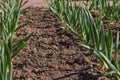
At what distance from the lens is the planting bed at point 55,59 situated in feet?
7.56

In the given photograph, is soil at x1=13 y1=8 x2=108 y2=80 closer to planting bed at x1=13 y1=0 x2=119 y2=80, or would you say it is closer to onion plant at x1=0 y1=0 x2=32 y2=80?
planting bed at x1=13 y1=0 x2=119 y2=80

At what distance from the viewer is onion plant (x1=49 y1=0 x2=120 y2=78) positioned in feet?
6.82

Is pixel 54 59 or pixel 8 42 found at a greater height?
pixel 8 42

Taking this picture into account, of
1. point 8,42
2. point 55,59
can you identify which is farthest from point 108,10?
point 8,42

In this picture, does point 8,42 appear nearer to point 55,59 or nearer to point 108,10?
point 55,59

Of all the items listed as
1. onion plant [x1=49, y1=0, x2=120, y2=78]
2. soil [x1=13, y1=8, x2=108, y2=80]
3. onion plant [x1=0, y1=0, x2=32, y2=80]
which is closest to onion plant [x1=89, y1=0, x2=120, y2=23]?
onion plant [x1=49, y1=0, x2=120, y2=78]

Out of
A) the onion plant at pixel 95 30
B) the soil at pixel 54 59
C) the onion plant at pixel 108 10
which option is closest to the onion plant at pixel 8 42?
the soil at pixel 54 59

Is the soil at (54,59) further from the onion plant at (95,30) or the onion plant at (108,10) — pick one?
the onion plant at (108,10)

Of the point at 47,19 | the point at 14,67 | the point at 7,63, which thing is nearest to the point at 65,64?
the point at 14,67

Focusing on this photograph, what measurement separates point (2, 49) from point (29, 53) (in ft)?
2.73

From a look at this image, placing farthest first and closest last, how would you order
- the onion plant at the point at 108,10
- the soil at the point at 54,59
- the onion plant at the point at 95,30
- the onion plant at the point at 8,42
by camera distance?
the onion plant at the point at 108,10
the soil at the point at 54,59
the onion plant at the point at 95,30
the onion plant at the point at 8,42

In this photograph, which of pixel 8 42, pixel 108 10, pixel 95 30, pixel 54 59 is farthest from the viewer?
pixel 108 10

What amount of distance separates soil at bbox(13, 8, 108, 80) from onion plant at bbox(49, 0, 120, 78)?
0.10 m

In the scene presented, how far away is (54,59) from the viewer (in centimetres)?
259
